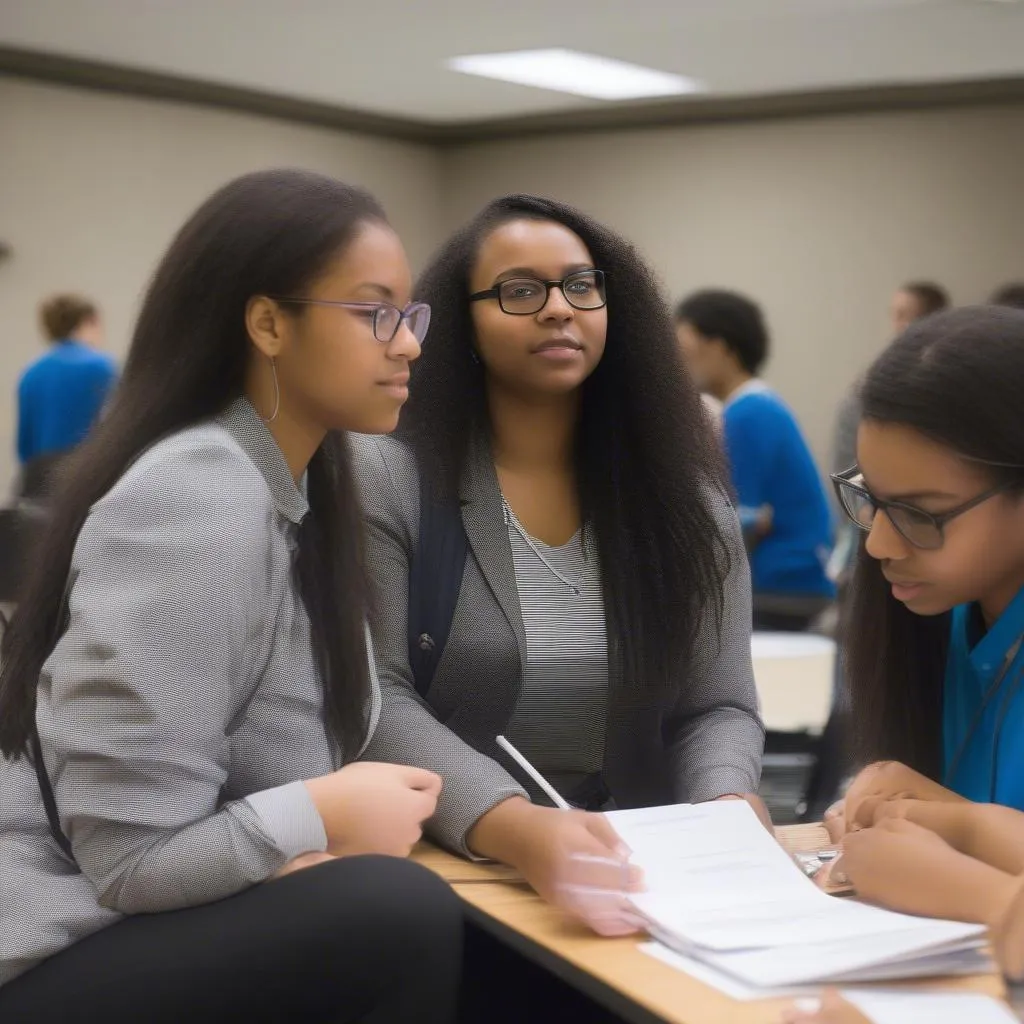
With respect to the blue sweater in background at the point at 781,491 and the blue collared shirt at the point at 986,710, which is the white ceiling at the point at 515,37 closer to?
the blue sweater in background at the point at 781,491

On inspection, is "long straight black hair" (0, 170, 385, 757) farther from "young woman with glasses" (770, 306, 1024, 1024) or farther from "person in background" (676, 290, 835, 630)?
"person in background" (676, 290, 835, 630)

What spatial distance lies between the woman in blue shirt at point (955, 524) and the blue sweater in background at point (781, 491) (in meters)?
2.90

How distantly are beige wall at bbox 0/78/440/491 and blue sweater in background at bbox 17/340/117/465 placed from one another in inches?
43.6

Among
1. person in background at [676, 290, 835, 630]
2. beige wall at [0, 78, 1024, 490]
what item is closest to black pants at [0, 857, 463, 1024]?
person in background at [676, 290, 835, 630]

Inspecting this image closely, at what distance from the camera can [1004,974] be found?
1.15 metres

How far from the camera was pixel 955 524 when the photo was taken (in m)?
1.39

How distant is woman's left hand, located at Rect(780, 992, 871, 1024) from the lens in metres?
1.02

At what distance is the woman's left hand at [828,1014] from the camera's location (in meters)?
1.02

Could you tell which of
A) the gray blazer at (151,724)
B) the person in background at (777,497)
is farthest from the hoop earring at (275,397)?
the person in background at (777,497)

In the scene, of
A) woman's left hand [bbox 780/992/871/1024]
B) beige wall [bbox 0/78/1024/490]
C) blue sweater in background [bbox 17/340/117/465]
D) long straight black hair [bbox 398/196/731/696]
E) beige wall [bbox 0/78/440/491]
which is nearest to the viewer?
woman's left hand [bbox 780/992/871/1024]

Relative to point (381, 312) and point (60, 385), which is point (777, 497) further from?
point (60, 385)

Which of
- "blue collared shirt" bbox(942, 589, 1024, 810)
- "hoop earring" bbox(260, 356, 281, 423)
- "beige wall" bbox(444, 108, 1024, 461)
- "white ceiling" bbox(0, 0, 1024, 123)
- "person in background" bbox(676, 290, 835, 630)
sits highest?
"white ceiling" bbox(0, 0, 1024, 123)

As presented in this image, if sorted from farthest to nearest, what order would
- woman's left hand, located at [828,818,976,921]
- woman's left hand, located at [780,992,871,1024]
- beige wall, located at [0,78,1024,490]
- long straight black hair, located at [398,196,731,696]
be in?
beige wall, located at [0,78,1024,490] < long straight black hair, located at [398,196,731,696] < woman's left hand, located at [828,818,976,921] < woman's left hand, located at [780,992,871,1024]

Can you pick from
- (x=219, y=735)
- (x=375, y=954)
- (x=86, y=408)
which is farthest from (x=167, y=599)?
(x=86, y=408)
